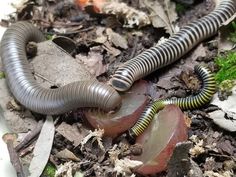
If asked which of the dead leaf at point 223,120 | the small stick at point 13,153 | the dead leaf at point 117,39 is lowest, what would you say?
the small stick at point 13,153

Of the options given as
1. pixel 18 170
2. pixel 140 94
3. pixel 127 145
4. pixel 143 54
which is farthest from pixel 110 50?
pixel 18 170

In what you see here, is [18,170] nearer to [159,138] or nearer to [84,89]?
[84,89]

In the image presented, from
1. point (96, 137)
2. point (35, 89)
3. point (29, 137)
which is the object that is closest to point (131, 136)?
point (96, 137)

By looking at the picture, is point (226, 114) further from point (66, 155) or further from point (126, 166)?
point (66, 155)

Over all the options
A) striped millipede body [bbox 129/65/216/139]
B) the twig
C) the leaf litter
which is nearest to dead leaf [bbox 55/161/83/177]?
the leaf litter

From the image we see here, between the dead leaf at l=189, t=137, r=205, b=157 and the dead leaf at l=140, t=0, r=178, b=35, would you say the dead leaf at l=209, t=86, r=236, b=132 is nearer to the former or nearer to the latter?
the dead leaf at l=189, t=137, r=205, b=157

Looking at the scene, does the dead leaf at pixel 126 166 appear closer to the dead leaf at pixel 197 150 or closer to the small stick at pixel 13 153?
the dead leaf at pixel 197 150

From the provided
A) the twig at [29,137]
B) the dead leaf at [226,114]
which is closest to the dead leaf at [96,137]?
the twig at [29,137]
